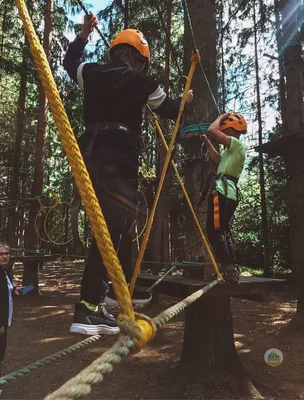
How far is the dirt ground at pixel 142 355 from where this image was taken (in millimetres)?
4727

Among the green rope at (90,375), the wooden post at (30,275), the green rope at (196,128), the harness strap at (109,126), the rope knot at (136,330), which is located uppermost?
the green rope at (196,128)

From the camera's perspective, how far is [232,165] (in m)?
3.21

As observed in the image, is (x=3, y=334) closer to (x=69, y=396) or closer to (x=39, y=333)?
(x=39, y=333)

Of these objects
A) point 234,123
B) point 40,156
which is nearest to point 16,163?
point 40,156

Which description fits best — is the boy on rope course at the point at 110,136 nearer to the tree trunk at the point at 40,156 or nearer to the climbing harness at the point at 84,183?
the climbing harness at the point at 84,183

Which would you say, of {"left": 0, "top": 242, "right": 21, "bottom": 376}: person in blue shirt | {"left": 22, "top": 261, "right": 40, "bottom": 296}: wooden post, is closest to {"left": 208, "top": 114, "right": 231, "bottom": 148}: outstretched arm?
{"left": 0, "top": 242, "right": 21, "bottom": 376}: person in blue shirt

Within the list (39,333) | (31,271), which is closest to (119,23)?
(31,271)

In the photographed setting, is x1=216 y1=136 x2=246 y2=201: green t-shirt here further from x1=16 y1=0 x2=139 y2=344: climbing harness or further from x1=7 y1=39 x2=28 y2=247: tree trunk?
x1=7 y1=39 x2=28 y2=247: tree trunk

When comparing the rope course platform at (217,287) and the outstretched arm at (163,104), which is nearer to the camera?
the outstretched arm at (163,104)

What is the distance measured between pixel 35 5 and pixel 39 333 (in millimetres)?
9873

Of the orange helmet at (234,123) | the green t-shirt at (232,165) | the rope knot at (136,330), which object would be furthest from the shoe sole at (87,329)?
the orange helmet at (234,123)

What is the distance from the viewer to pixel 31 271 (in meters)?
9.42

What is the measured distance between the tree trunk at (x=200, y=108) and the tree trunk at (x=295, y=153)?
117 inches

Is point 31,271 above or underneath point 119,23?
underneath
